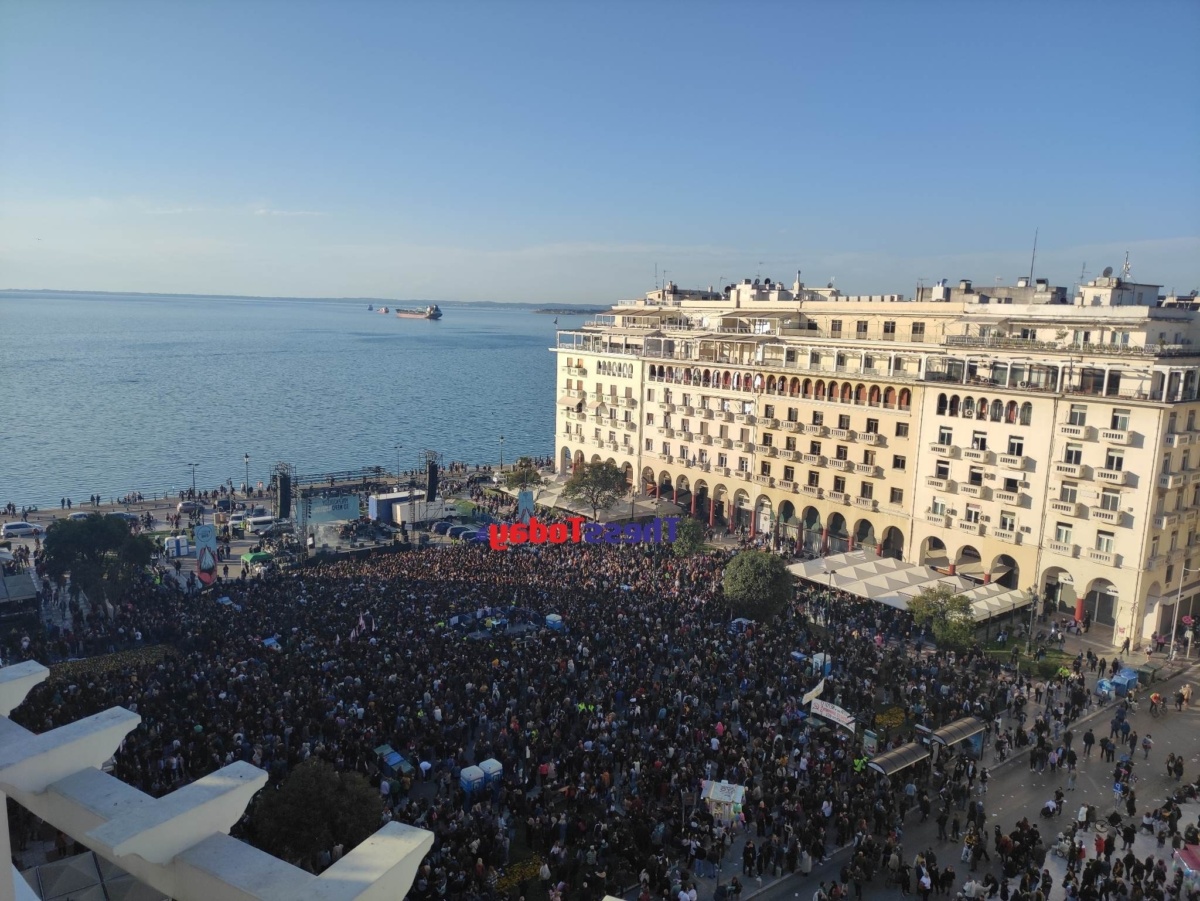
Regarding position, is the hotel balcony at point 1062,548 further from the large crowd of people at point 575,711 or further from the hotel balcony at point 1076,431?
the large crowd of people at point 575,711

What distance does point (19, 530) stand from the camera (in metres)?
51.8

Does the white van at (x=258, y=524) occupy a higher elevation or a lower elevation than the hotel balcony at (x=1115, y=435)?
lower

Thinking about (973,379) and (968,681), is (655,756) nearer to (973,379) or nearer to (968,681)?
(968,681)

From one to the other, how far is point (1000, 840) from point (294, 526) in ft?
140

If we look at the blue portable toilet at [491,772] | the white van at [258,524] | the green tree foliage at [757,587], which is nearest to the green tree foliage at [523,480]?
the white van at [258,524]

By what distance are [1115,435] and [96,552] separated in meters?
45.4

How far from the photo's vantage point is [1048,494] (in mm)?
40688

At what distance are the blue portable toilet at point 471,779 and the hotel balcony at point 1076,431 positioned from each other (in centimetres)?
3160

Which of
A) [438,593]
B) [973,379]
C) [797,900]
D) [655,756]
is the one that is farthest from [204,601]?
[973,379]

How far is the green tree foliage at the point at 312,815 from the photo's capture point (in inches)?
672

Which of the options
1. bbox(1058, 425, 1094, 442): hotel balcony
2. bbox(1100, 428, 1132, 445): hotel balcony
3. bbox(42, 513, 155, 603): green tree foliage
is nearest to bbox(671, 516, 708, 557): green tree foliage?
bbox(1058, 425, 1094, 442): hotel balcony

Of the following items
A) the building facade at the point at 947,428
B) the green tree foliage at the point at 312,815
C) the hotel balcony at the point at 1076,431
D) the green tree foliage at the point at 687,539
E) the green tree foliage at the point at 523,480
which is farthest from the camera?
the green tree foliage at the point at 523,480

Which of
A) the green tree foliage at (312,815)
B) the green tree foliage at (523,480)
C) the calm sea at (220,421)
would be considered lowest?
the calm sea at (220,421)

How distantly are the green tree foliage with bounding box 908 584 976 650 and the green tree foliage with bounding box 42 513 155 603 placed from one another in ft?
107
